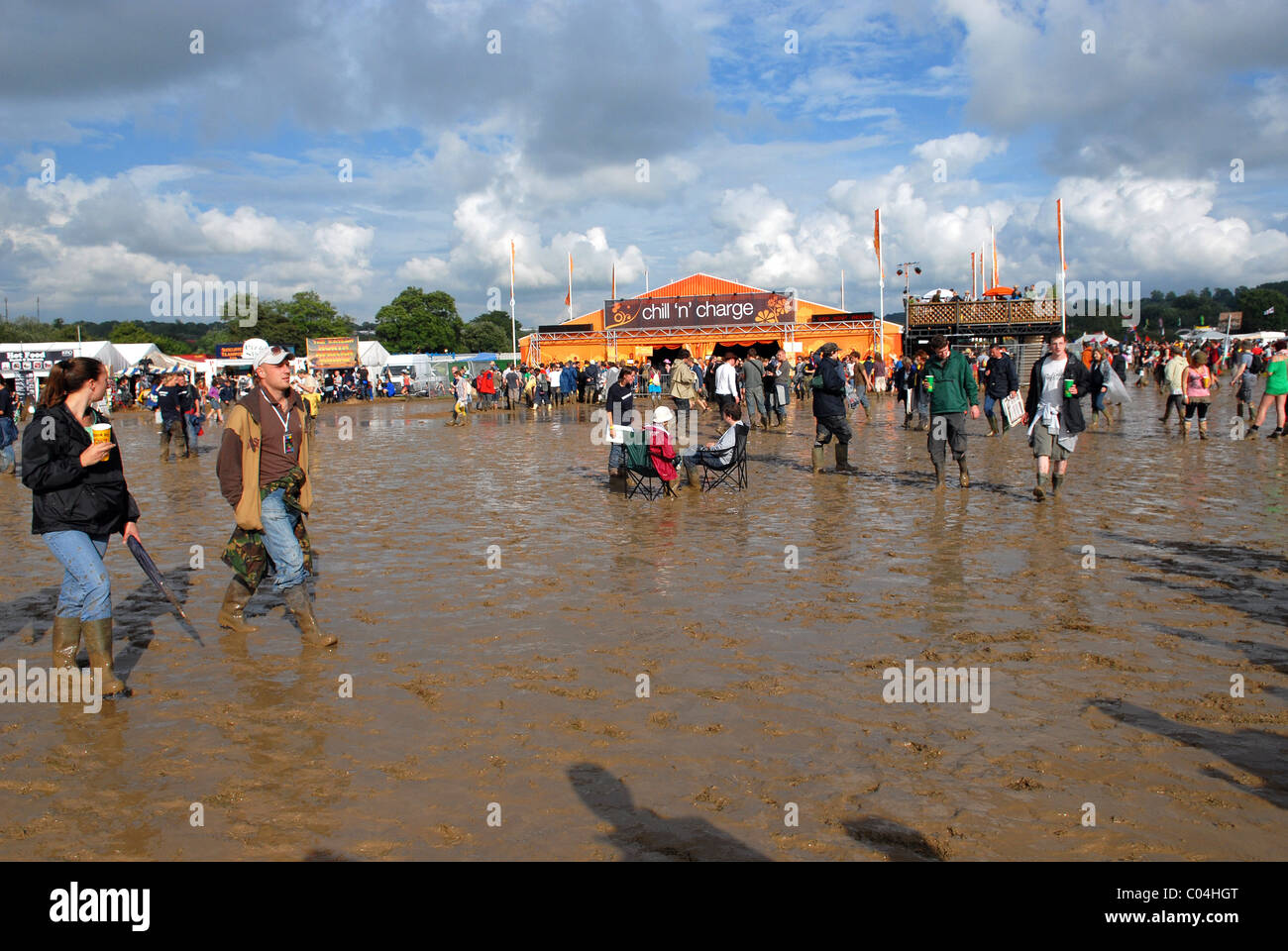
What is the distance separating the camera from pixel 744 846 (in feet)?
11.3

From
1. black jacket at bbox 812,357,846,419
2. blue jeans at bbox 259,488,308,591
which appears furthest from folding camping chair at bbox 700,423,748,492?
blue jeans at bbox 259,488,308,591

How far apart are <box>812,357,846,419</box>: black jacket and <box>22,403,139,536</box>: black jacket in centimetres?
964

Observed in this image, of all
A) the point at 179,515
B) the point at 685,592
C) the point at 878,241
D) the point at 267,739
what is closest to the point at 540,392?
the point at 878,241

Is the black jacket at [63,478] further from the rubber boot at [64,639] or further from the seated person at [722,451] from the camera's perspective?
the seated person at [722,451]

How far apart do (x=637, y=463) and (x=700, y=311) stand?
40282mm

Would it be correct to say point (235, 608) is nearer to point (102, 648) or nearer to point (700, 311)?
point (102, 648)

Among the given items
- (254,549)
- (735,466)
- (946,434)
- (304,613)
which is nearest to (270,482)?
(254,549)

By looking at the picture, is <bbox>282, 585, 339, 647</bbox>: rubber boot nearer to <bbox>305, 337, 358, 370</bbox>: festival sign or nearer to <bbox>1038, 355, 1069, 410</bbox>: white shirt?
<bbox>1038, 355, 1069, 410</bbox>: white shirt

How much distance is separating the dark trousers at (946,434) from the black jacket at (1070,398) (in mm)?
931

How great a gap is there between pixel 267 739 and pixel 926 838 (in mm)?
2985

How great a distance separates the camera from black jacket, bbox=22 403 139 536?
503 cm

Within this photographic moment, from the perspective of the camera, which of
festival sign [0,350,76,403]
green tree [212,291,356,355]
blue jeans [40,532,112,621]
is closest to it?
blue jeans [40,532,112,621]

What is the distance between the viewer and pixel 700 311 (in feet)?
167
